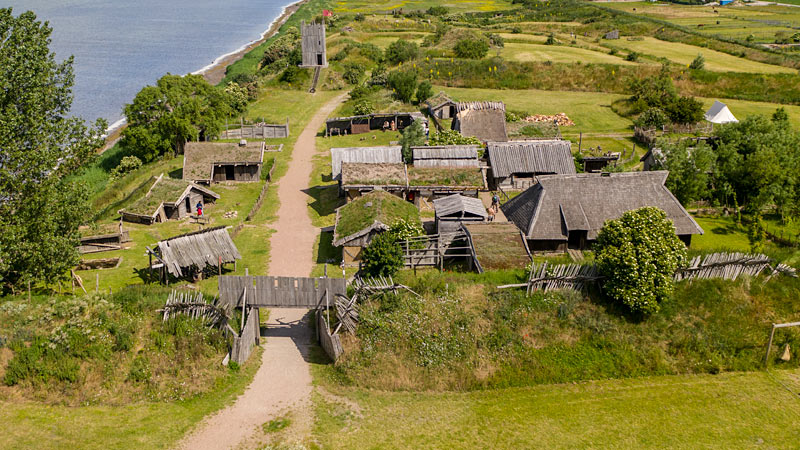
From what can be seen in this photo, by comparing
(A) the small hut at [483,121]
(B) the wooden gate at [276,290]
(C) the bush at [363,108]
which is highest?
(C) the bush at [363,108]

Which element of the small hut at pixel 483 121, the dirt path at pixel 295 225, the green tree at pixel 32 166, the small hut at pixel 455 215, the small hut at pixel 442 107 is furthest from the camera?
the small hut at pixel 442 107

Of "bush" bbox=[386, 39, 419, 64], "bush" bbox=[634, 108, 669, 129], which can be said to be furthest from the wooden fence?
"bush" bbox=[386, 39, 419, 64]

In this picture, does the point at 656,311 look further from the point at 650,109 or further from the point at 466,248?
the point at 650,109

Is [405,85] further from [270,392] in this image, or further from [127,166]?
[270,392]

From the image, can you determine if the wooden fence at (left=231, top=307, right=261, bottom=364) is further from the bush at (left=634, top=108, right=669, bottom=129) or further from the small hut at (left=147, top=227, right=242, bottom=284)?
the bush at (left=634, top=108, right=669, bottom=129)

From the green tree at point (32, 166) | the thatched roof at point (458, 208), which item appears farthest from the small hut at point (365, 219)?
the green tree at point (32, 166)

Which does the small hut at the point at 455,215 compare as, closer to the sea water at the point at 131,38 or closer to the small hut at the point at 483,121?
the small hut at the point at 483,121

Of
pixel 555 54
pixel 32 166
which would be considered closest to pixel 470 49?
pixel 555 54
